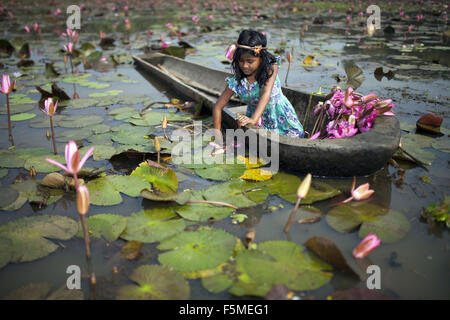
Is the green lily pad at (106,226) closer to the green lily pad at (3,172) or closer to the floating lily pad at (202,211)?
the floating lily pad at (202,211)

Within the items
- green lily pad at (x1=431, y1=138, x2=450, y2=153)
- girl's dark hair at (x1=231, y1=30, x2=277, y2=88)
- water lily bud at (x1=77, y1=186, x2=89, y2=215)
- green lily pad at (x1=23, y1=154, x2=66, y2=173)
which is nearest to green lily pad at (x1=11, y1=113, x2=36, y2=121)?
green lily pad at (x1=23, y1=154, x2=66, y2=173)

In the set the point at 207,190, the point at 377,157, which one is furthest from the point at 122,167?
the point at 377,157

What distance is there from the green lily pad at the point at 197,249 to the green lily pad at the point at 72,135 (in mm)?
1935

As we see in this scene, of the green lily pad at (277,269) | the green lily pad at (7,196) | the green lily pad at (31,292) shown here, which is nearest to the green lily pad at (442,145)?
the green lily pad at (277,269)

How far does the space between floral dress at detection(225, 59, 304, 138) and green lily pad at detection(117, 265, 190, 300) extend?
1700mm

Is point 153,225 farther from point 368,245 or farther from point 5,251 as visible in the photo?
point 368,245

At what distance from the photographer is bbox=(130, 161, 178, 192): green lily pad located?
2245 mm

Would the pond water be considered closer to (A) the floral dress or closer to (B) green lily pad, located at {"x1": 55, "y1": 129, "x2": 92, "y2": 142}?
(B) green lily pad, located at {"x1": 55, "y1": 129, "x2": 92, "y2": 142}

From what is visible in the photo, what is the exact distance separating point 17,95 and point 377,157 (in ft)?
15.5

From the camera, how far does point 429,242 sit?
1.70 metres

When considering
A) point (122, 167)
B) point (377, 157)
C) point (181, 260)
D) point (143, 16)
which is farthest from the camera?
point (143, 16)

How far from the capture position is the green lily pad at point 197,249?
61.5 inches

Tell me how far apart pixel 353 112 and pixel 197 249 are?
157 cm
